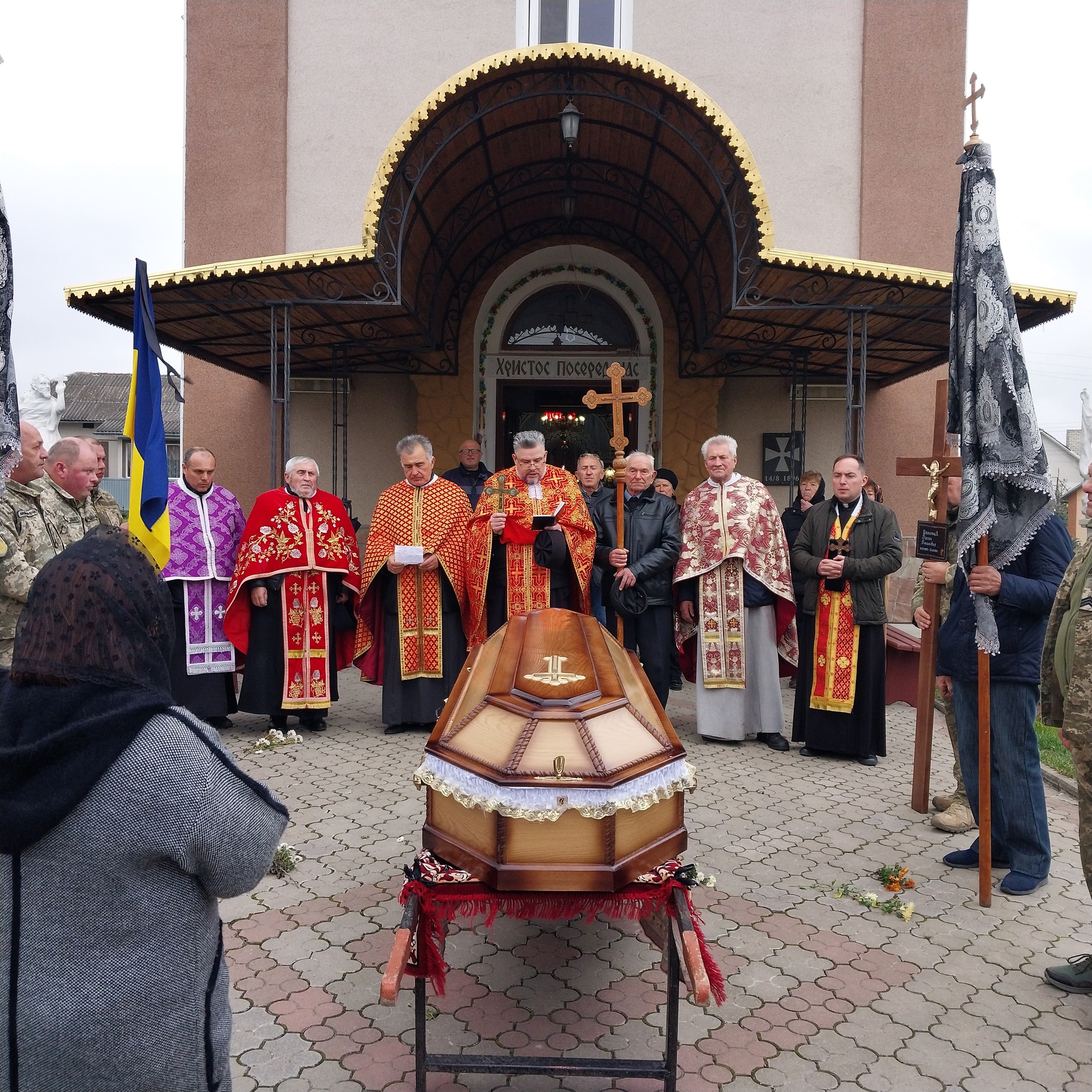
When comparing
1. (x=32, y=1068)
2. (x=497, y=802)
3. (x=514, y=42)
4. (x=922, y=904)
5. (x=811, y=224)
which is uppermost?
(x=514, y=42)

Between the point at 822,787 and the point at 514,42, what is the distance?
361 inches

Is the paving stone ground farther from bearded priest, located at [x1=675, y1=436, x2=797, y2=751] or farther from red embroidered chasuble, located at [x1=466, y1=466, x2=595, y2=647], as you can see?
red embroidered chasuble, located at [x1=466, y1=466, x2=595, y2=647]

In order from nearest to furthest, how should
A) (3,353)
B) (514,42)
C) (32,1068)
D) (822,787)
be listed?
(32,1068) → (3,353) → (822,787) → (514,42)

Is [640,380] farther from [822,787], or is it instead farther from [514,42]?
[822,787]

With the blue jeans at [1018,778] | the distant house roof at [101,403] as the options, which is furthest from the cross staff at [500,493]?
the distant house roof at [101,403]

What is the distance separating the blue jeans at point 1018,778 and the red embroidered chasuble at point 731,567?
7.53 ft

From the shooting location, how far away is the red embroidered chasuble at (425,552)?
647 cm

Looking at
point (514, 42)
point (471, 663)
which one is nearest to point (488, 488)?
point (471, 663)

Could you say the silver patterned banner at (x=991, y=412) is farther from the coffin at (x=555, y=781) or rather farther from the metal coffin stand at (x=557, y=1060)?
the metal coffin stand at (x=557, y=1060)

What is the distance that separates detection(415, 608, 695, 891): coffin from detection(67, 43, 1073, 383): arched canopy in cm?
498

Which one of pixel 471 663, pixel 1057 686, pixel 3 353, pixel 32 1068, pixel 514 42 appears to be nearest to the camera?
pixel 32 1068

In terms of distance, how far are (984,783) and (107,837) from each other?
3.46 metres

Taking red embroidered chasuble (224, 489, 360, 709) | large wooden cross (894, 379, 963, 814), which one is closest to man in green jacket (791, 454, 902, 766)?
large wooden cross (894, 379, 963, 814)

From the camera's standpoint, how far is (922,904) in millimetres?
3807
